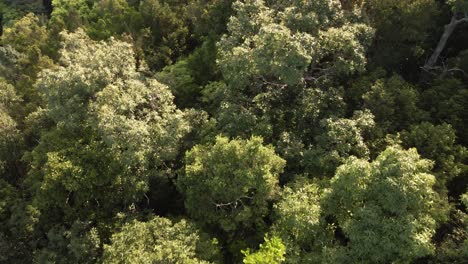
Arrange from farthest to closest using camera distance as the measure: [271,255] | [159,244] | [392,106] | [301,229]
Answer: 1. [392,106]
2. [159,244]
3. [301,229]
4. [271,255]

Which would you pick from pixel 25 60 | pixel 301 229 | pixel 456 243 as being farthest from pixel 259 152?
pixel 25 60

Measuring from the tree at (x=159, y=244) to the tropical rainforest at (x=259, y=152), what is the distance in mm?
77

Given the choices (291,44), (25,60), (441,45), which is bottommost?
(25,60)

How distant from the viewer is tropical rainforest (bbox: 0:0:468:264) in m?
19.6

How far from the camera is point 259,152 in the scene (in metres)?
21.5

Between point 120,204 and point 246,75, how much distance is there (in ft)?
35.0

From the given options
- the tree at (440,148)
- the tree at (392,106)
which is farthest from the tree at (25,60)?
the tree at (440,148)

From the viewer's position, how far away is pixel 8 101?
29812mm

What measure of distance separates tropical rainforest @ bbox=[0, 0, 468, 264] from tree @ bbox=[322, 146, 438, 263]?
63 mm

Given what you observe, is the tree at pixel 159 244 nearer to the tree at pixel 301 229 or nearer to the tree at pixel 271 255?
the tree at pixel 271 255

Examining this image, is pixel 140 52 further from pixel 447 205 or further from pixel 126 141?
pixel 447 205

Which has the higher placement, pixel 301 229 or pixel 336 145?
pixel 336 145

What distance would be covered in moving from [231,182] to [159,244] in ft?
15.4

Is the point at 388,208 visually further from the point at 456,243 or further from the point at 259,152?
the point at 259,152
